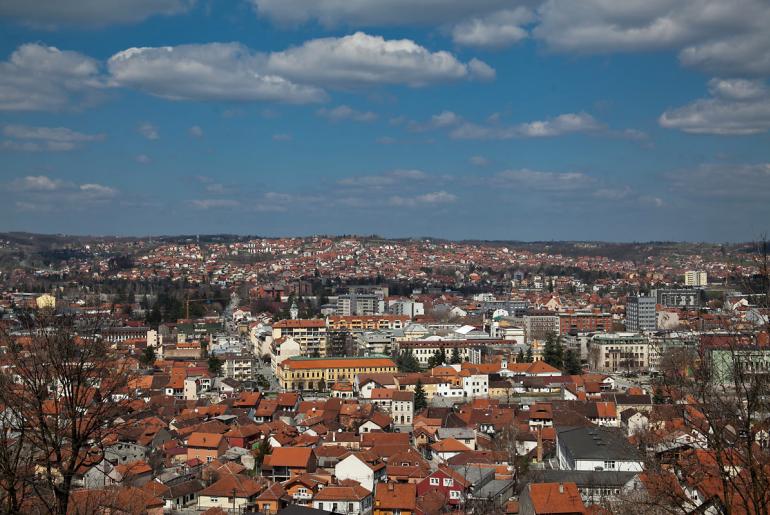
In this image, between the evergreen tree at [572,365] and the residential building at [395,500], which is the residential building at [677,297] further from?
the residential building at [395,500]

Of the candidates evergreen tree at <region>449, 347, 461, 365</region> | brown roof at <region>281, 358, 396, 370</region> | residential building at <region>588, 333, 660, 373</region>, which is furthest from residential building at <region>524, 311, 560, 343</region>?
brown roof at <region>281, 358, 396, 370</region>

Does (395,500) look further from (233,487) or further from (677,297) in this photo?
(677,297)

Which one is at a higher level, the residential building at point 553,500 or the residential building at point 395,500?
the residential building at point 553,500

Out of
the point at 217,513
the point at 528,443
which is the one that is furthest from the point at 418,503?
the point at 528,443

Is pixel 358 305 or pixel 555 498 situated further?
pixel 358 305

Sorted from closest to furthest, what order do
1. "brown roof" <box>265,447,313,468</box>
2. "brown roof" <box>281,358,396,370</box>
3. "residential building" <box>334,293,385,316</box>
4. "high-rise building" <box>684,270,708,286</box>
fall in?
"brown roof" <box>265,447,313,468</box> → "brown roof" <box>281,358,396,370</box> → "residential building" <box>334,293,385,316</box> → "high-rise building" <box>684,270,708,286</box>

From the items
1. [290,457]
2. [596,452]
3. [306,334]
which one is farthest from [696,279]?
[290,457]

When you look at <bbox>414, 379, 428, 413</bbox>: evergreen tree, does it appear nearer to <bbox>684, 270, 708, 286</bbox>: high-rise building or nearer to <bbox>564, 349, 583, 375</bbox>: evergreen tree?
<bbox>564, 349, 583, 375</bbox>: evergreen tree

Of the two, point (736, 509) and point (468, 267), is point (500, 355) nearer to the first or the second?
point (736, 509)

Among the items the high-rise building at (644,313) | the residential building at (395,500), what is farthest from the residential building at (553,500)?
the high-rise building at (644,313)

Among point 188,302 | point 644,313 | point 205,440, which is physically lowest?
point 205,440

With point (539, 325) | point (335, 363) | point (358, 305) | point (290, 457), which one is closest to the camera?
point (290, 457)
